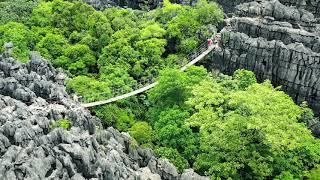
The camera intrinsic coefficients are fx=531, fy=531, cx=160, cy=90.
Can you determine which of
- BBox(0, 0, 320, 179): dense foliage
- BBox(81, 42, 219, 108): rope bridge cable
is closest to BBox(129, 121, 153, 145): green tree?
BBox(0, 0, 320, 179): dense foliage

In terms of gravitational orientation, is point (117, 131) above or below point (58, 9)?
below

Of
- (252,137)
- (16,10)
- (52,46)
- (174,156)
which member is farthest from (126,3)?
(252,137)

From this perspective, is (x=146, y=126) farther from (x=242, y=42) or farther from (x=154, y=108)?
(x=242, y=42)

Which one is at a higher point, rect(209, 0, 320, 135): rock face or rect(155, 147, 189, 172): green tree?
rect(209, 0, 320, 135): rock face

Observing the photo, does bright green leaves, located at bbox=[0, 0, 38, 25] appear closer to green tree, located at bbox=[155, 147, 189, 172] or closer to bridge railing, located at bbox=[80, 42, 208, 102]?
bridge railing, located at bbox=[80, 42, 208, 102]

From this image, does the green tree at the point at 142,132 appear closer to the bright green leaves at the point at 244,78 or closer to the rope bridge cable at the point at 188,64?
the rope bridge cable at the point at 188,64

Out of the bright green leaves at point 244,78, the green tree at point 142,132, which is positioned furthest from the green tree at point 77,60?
the bright green leaves at point 244,78

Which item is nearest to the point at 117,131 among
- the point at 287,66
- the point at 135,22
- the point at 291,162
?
the point at 291,162

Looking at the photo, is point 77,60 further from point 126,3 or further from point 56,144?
point 126,3
